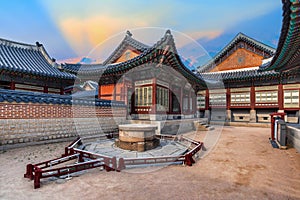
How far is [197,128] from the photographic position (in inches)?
645

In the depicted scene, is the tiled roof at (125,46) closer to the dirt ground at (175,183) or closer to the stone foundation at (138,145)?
the stone foundation at (138,145)

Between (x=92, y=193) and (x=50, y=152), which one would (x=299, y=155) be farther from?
(x=50, y=152)

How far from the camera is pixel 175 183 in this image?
4.25m

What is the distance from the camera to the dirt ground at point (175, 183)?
3.64 meters

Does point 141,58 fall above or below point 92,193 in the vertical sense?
above

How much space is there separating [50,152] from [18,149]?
1.68 metres

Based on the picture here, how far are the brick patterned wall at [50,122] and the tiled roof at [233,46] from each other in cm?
2159

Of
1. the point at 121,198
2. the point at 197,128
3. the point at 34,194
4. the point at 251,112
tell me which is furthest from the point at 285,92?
the point at 34,194

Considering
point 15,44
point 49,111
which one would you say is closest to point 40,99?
point 49,111

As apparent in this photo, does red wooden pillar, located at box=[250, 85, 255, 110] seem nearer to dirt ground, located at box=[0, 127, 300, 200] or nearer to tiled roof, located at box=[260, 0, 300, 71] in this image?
tiled roof, located at box=[260, 0, 300, 71]

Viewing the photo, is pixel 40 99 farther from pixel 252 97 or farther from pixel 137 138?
pixel 252 97

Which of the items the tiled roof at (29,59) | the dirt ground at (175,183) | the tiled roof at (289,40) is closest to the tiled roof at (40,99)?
the dirt ground at (175,183)

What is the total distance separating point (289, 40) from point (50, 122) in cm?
1152

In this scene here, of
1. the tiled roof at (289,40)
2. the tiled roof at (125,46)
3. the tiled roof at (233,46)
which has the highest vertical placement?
the tiled roof at (233,46)
